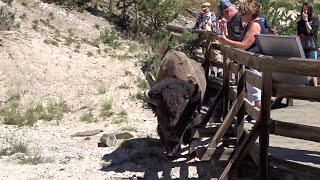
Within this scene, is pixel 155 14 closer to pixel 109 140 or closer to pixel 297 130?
pixel 109 140

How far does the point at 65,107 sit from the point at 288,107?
5754 millimetres

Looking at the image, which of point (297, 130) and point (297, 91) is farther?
point (297, 130)

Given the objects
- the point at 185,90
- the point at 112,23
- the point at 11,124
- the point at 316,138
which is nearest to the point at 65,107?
the point at 11,124

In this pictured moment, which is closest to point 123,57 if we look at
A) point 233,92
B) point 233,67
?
point 233,67

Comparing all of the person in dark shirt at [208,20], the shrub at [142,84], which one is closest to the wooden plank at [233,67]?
the person in dark shirt at [208,20]

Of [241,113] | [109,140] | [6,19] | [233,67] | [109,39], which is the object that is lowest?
[109,140]

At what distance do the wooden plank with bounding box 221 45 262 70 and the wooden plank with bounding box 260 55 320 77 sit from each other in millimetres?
110

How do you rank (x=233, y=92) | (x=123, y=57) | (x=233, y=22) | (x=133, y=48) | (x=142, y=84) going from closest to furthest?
1. (x=233, y=92)
2. (x=233, y=22)
3. (x=142, y=84)
4. (x=123, y=57)
5. (x=133, y=48)

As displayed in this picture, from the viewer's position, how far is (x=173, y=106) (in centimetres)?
718

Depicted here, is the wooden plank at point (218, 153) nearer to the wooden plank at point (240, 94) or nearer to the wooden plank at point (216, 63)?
the wooden plank at point (240, 94)

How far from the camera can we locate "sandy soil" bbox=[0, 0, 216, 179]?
7703mm

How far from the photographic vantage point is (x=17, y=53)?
13.9 m

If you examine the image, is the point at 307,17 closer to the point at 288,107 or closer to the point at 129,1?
the point at 288,107

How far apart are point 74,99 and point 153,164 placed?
5330 millimetres
